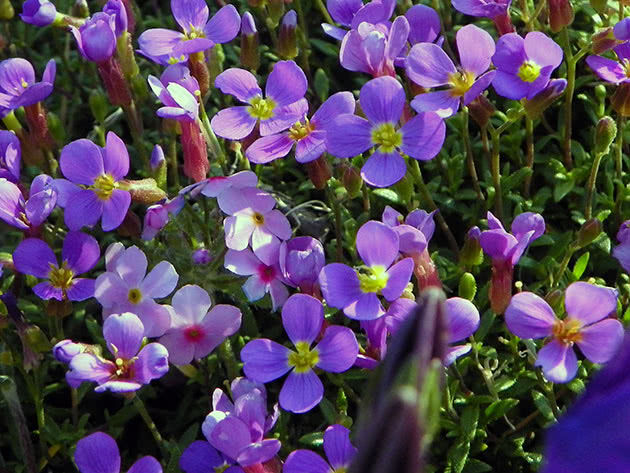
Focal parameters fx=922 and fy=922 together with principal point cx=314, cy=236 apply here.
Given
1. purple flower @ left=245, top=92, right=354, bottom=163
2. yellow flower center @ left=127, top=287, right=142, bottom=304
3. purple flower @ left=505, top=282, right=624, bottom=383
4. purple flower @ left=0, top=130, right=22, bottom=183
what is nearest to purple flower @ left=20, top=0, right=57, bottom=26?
purple flower @ left=0, top=130, right=22, bottom=183

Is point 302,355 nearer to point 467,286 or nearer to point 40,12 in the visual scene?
point 467,286

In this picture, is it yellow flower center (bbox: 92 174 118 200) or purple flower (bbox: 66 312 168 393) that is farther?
yellow flower center (bbox: 92 174 118 200)

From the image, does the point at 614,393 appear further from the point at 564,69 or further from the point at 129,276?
the point at 564,69

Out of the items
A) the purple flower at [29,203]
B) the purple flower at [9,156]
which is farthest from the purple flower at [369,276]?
the purple flower at [9,156]

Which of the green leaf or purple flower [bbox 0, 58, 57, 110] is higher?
purple flower [bbox 0, 58, 57, 110]

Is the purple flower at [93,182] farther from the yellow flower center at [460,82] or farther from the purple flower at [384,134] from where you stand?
the yellow flower center at [460,82]

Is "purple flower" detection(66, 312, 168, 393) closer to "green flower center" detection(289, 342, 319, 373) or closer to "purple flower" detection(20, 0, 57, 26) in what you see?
"green flower center" detection(289, 342, 319, 373)

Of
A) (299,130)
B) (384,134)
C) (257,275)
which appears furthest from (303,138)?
(257,275)
